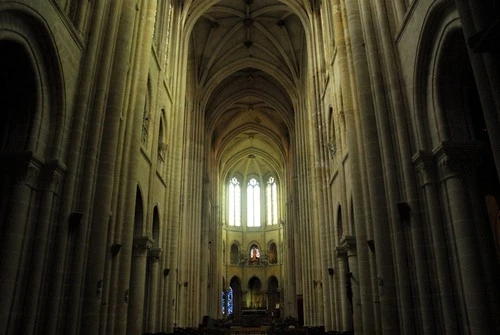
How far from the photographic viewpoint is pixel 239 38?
31969 mm

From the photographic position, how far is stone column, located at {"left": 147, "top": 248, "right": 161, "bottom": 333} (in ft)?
54.6

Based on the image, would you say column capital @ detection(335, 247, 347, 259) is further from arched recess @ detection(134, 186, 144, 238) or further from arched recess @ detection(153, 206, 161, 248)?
arched recess @ detection(134, 186, 144, 238)

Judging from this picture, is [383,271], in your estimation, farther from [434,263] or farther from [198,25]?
[198,25]

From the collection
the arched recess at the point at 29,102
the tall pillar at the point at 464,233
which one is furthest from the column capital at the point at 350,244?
the arched recess at the point at 29,102

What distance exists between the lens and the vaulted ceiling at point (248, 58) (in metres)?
29.0

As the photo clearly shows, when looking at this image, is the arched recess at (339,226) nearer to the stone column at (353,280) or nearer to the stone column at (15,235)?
the stone column at (353,280)

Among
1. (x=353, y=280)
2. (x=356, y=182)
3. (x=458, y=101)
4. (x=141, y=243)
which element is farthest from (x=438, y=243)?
(x=141, y=243)

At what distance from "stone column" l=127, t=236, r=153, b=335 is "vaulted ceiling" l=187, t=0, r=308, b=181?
1514 cm

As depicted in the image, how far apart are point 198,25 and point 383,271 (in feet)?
78.4

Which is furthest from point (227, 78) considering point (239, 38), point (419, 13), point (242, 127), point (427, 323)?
point (427, 323)

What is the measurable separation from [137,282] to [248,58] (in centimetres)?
2275

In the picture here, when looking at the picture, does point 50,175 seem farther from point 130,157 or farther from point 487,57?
point 487,57

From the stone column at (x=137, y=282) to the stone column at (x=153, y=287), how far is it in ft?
5.46

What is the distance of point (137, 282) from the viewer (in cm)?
1473
